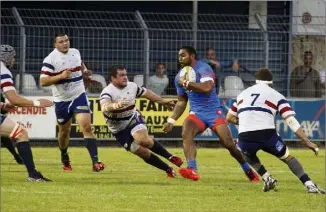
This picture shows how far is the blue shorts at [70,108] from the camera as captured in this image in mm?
18969

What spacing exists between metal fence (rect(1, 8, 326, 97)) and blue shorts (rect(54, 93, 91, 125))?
6.67 meters

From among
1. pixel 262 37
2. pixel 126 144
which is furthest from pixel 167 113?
pixel 126 144

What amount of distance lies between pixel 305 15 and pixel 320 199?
15198 millimetres

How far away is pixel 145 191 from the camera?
14.9 m

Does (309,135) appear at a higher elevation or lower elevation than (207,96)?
lower

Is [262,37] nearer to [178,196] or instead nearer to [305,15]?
[305,15]

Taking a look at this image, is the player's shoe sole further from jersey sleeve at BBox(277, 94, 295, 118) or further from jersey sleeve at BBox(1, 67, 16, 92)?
jersey sleeve at BBox(1, 67, 16, 92)

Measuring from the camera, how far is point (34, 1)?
98.1 feet

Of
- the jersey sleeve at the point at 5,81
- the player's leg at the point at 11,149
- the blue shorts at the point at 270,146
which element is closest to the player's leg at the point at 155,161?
the blue shorts at the point at 270,146

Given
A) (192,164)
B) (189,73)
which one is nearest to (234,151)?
(192,164)

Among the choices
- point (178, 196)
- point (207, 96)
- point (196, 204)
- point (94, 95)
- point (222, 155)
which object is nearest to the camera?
point (196, 204)

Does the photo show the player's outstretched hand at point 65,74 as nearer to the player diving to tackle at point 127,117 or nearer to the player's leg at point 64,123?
the player diving to tackle at point 127,117

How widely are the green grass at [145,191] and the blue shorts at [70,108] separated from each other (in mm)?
921

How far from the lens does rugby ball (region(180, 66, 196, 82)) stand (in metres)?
17.5
